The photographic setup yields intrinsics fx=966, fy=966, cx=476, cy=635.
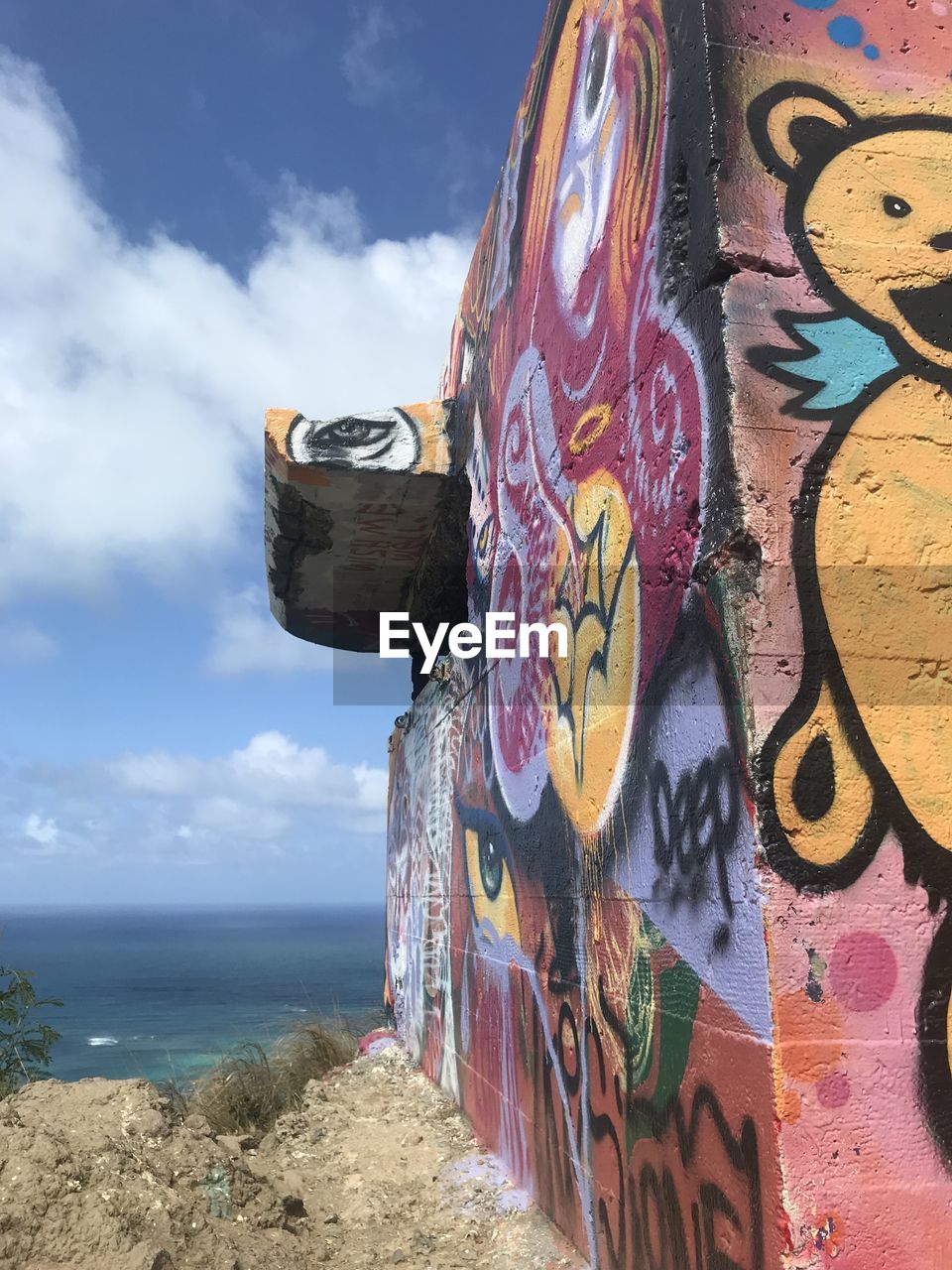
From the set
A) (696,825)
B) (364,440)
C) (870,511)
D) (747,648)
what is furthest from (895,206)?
(364,440)

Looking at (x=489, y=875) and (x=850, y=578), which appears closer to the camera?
(x=850, y=578)

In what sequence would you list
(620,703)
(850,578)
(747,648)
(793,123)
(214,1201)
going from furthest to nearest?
1. (214,1201)
2. (620,703)
3. (793,123)
4. (850,578)
5. (747,648)

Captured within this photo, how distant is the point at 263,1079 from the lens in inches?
287

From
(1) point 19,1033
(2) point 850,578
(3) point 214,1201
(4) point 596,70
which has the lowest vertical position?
(1) point 19,1033

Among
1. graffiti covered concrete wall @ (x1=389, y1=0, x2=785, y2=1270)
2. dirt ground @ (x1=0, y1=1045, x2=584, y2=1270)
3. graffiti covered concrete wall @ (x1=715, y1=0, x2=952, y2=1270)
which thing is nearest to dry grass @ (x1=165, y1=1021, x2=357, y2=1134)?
dirt ground @ (x1=0, y1=1045, x2=584, y2=1270)

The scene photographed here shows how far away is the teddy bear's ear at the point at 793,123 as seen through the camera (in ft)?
Result: 8.09

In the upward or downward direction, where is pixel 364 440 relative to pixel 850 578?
upward

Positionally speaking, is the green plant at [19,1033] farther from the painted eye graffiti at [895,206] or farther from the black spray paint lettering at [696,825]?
the painted eye graffiti at [895,206]

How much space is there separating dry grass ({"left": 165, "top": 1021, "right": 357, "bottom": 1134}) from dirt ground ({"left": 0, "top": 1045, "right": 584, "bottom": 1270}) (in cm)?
175

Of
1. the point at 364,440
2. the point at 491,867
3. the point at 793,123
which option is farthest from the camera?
the point at 364,440

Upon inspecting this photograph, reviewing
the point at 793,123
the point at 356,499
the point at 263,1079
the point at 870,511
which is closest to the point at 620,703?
the point at 870,511

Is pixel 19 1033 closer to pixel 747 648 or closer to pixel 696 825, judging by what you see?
pixel 696 825

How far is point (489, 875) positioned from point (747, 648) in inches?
104

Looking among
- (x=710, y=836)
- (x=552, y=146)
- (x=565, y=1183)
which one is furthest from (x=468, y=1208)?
(x=552, y=146)
